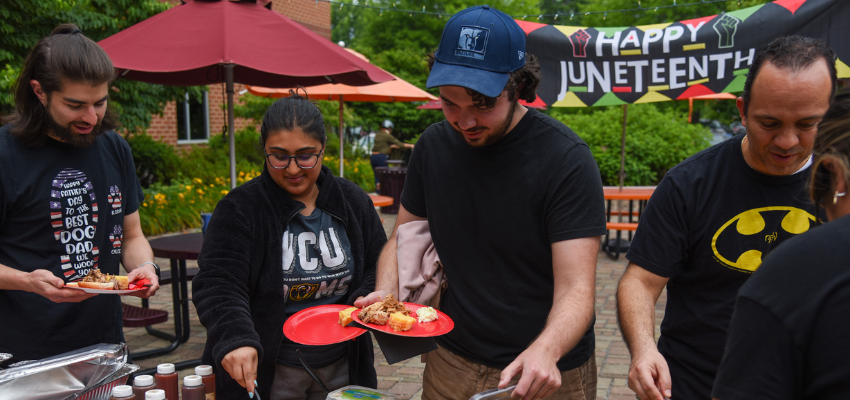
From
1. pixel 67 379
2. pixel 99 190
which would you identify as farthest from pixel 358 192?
pixel 67 379

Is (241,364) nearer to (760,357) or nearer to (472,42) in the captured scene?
(472,42)

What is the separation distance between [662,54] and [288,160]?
18.5ft

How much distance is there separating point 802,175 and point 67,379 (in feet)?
7.72

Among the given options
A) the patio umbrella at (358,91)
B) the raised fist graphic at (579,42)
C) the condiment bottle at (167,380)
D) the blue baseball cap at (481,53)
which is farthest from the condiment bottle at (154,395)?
the patio umbrella at (358,91)

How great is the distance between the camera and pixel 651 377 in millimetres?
1827

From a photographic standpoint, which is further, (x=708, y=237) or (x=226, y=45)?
(x=226, y=45)

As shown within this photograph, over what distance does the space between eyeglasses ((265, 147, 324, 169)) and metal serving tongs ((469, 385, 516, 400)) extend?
1.21 meters

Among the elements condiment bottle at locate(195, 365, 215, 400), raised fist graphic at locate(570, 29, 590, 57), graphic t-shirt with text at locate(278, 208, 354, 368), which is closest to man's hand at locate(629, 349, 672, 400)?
graphic t-shirt with text at locate(278, 208, 354, 368)

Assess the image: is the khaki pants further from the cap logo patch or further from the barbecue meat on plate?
the cap logo patch

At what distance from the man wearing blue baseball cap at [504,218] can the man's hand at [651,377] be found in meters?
0.19

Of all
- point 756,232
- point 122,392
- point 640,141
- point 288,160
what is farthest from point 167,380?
point 640,141

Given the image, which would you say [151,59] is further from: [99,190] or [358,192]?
[358,192]

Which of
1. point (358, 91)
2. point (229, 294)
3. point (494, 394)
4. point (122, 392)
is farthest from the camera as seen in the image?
point (358, 91)

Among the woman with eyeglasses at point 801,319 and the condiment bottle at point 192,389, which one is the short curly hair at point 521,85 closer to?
the woman with eyeglasses at point 801,319
